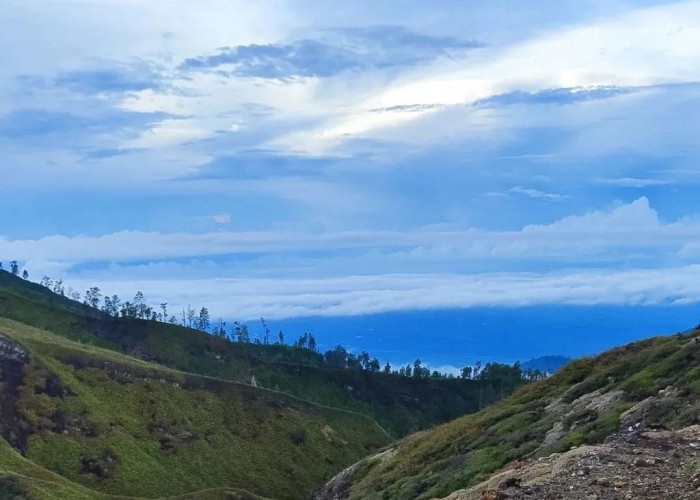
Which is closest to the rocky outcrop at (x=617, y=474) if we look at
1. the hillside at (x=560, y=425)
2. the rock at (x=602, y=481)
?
the rock at (x=602, y=481)

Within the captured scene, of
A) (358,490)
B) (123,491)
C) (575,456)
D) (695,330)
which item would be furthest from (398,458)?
(123,491)

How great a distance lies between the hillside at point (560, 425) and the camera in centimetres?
3975

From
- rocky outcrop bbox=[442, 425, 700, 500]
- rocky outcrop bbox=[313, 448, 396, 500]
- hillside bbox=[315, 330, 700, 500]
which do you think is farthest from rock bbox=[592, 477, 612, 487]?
rocky outcrop bbox=[313, 448, 396, 500]

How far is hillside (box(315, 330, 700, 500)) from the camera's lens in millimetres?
39747

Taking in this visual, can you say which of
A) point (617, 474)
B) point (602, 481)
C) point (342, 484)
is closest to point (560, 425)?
point (617, 474)

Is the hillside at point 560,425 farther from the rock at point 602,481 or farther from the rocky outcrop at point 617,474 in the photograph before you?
the rock at point 602,481

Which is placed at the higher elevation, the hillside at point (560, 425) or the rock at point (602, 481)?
the hillside at point (560, 425)

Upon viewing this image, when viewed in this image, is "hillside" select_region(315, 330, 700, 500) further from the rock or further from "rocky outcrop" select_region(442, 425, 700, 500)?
the rock

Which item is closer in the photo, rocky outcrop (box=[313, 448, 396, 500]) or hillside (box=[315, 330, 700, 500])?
hillside (box=[315, 330, 700, 500])

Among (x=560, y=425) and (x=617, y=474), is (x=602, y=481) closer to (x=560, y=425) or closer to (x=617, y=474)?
(x=617, y=474)

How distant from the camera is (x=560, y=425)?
52.0 meters

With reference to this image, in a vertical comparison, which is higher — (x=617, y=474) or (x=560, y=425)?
(x=560, y=425)

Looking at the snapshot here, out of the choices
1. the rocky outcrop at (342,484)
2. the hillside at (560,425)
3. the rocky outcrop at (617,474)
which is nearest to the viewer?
the rocky outcrop at (617,474)

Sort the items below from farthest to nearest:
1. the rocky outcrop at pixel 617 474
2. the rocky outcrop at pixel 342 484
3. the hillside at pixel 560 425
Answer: the rocky outcrop at pixel 342 484
the hillside at pixel 560 425
the rocky outcrop at pixel 617 474
